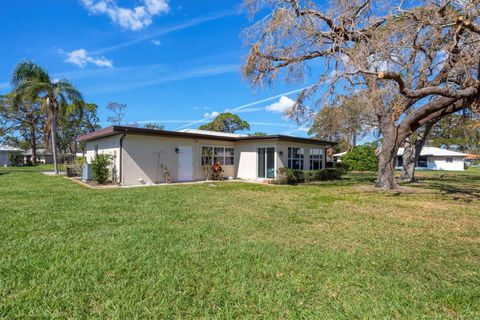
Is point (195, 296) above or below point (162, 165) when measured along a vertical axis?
below

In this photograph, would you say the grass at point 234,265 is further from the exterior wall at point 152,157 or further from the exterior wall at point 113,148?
the exterior wall at point 113,148

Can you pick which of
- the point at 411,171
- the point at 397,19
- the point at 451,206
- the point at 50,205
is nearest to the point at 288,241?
the point at 50,205

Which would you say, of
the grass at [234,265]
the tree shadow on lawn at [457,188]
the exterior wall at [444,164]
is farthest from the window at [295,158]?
the exterior wall at [444,164]

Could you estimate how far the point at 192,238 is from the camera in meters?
4.81

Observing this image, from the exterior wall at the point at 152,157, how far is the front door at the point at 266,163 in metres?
3.56

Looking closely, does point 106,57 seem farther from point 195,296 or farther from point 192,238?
point 195,296

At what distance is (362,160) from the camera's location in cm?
3200

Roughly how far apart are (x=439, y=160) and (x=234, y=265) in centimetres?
4863

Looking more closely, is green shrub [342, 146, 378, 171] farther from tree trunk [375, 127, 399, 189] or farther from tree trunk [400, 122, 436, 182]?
tree trunk [375, 127, 399, 189]

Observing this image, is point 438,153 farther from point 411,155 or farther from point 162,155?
point 162,155

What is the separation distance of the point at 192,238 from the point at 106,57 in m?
17.2

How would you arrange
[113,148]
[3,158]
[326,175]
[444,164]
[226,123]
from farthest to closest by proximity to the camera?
[226,123]
[444,164]
[3,158]
[326,175]
[113,148]

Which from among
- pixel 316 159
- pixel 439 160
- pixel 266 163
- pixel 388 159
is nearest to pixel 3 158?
pixel 266 163

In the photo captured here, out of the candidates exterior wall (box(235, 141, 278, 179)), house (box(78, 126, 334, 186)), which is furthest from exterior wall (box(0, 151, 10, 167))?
exterior wall (box(235, 141, 278, 179))
